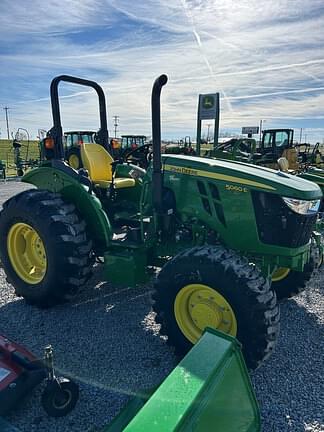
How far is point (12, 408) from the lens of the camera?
2.09 m

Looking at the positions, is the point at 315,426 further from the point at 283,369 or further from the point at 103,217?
the point at 103,217

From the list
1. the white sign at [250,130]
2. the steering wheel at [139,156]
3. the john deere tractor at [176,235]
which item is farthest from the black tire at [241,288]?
the white sign at [250,130]

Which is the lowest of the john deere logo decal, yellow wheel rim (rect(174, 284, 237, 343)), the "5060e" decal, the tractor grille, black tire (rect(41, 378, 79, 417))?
black tire (rect(41, 378, 79, 417))

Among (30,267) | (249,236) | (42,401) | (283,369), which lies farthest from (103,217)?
(283,369)

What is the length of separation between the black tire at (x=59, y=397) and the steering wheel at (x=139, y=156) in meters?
2.65

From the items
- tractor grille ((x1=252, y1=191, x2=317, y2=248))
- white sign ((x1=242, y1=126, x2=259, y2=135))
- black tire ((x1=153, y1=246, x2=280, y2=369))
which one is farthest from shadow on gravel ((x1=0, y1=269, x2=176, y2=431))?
white sign ((x1=242, y1=126, x2=259, y2=135))

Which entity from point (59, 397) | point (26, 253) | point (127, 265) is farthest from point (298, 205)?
point (26, 253)

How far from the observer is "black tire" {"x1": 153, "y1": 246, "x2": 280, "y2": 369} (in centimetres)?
241

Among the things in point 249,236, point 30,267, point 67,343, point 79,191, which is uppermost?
point 79,191

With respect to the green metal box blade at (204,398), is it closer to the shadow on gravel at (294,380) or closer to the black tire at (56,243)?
the shadow on gravel at (294,380)

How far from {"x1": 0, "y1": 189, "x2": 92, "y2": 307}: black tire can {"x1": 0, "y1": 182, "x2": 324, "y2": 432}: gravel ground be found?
0.25 m

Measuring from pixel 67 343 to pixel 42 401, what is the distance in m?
0.81

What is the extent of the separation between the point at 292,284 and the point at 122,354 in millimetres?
1887

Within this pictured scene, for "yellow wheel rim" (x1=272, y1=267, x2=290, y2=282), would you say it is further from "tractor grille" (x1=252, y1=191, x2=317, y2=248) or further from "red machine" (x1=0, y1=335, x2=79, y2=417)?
"red machine" (x1=0, y1=335, x2=79, y2=417)
